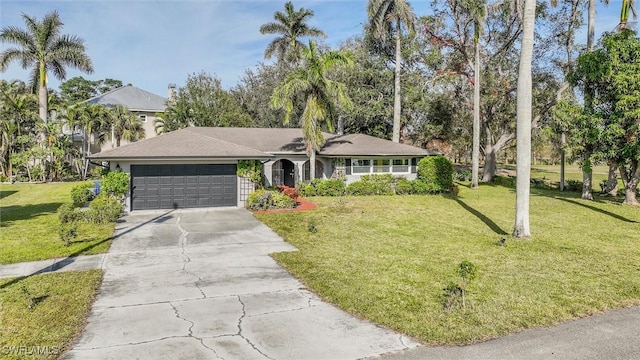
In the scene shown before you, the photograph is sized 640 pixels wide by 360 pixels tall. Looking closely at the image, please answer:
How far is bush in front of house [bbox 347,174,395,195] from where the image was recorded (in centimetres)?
2469

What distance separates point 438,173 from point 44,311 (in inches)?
892

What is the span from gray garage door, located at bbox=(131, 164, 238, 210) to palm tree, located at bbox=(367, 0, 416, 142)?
15707 mm

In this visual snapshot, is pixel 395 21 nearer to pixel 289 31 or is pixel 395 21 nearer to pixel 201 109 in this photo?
pixel 289 31

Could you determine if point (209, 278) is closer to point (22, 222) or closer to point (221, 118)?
point (22, 222)

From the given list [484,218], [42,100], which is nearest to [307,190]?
[484,218]

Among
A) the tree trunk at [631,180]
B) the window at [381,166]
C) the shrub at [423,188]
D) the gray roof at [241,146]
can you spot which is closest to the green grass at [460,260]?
the tree trunk at [631,180]

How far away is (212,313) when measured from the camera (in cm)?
710

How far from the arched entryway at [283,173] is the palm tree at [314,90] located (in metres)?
4.83

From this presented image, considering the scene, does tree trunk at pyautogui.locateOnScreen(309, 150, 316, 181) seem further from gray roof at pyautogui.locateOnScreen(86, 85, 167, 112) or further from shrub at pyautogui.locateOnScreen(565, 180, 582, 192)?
gray roof at pyautogui.locateOnScreen(86, 85, 167, 112)

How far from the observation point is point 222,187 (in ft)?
64.0

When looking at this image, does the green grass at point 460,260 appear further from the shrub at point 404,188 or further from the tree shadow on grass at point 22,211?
the tree shadow on grass at point 22,211

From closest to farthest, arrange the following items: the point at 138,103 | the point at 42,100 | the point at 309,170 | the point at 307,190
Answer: the point at 307,190 → the point at 309,170 → the point at 42,100 → the point at 138,103

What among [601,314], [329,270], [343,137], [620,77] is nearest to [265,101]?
[343,137]

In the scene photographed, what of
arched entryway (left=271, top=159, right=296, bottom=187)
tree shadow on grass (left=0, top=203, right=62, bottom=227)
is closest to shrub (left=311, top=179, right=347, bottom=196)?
arched entryway (left=271, top=159, right=296, bottom=187)
